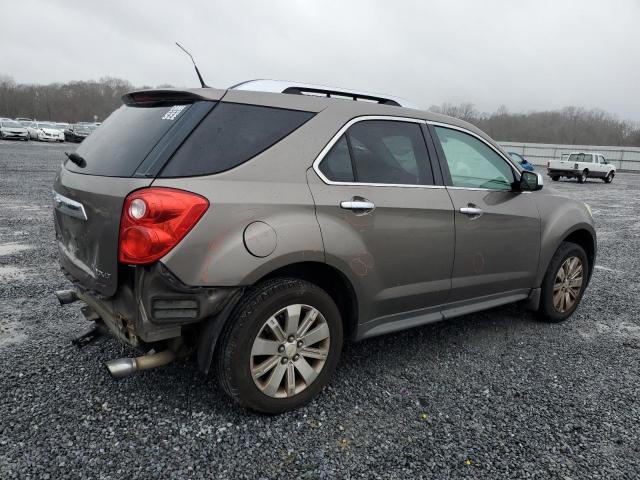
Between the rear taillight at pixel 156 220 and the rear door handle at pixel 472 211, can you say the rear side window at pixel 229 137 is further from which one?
the rear door handle at pixel 472 211

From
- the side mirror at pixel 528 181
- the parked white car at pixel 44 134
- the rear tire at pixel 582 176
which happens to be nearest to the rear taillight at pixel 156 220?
the side mirror at pixel 528 181

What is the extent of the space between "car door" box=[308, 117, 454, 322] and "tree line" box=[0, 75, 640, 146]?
162 feet

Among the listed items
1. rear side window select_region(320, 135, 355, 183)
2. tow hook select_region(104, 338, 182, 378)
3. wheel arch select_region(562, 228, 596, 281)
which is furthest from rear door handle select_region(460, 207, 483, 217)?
tow hook select_region(104, 338, 182, 378)

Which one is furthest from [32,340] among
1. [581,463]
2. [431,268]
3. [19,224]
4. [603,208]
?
[603,208]

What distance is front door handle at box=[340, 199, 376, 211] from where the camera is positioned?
9.24ft

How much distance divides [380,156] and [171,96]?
51.2 inches

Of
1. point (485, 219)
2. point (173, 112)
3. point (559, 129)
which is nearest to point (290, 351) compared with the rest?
point (173, 112)

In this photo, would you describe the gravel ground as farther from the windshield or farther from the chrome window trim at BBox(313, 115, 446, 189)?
the windshield

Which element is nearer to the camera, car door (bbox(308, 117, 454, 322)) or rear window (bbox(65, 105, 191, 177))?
rear window (bbox(65, 105, 191, 177))

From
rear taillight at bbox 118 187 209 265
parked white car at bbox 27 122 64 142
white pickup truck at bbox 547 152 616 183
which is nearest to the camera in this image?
rear taillight at bbox 118 187 209 265

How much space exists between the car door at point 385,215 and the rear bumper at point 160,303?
71 cm

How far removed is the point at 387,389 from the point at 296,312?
92 cm

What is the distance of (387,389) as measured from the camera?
10.4 feet

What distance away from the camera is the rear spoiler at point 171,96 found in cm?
262
